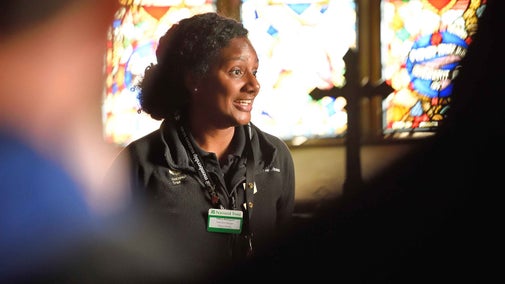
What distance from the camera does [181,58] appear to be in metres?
1.40

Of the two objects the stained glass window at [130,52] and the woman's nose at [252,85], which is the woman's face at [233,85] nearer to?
the woman's nose at [252,85]

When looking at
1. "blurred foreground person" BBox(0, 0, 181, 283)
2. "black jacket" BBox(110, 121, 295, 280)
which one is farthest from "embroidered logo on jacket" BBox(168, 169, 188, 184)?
"blurred foreground person" BBox(0, 0, 181, 283)

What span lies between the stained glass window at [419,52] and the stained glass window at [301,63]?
190 mm

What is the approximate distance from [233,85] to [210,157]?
16cm

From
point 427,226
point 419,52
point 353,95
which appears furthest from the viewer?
point 419,52

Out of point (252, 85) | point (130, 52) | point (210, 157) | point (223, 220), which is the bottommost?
point (223, 220)

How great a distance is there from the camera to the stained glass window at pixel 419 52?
9.16 ft

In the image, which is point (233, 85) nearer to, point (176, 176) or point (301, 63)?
point (176, 176)

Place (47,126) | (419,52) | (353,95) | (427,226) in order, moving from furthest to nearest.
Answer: (419,52)
(47,126)
(353,95)
(427,226)

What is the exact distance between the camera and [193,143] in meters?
1.36

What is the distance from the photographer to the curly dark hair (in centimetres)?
136

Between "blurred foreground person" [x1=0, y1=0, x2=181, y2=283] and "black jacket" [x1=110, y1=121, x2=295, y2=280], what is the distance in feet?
2.52

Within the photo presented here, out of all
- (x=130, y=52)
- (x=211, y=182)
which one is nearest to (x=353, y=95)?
(x=211, y=182)

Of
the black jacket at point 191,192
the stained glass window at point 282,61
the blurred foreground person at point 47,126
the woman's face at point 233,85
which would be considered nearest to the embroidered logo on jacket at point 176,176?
the black jacket at point 191,192
